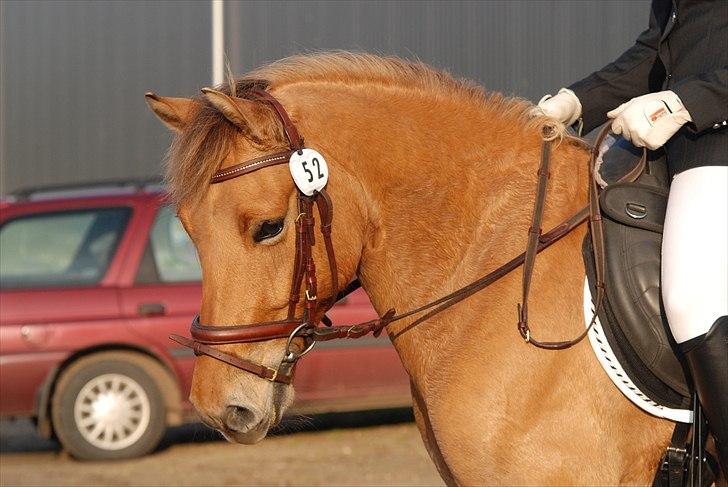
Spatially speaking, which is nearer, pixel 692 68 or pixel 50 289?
pixel 692 68

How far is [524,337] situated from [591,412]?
291 millimetres

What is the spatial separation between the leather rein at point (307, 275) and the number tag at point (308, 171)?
0.10 ft

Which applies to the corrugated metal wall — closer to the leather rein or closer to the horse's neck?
the horse's neck

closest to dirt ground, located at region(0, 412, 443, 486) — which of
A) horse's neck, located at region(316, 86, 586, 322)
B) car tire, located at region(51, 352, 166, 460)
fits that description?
car tire, located at region(51, 352, 166, 460)

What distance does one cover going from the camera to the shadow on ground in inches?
364

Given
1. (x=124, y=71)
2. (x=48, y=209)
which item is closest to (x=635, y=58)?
(x=48, y=209)

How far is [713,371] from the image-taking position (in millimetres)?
3131

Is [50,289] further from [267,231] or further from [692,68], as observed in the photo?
[692,68]

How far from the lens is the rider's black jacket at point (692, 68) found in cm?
328

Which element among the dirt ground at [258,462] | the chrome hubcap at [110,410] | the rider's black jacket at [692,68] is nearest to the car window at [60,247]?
the chrome hubcap at [110,410]

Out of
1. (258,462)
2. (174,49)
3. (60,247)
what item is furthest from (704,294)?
(174,49)

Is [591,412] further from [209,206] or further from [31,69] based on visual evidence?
[31,69]

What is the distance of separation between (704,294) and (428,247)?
885 mm

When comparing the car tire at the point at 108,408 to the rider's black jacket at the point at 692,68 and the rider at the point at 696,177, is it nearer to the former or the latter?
the rider's black jacket at the point at 692,68
